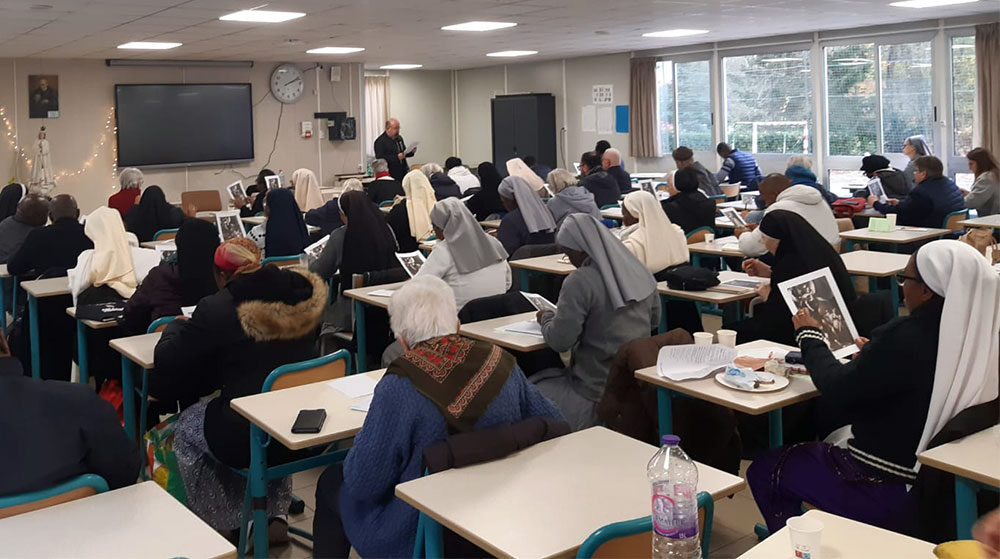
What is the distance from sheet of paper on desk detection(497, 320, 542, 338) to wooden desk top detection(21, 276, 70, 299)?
9.27 ft

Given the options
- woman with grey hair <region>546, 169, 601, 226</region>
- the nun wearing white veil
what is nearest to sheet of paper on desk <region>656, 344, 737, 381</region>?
the nun wearing white veil

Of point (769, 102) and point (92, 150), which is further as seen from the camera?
point (769, 102)

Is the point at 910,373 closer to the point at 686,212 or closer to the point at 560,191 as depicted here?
the point at 686,212

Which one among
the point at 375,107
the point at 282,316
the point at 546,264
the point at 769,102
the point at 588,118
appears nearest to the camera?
the point at 282,316

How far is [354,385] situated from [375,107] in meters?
14.0

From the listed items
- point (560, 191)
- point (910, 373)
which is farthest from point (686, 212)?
point (910, 373)

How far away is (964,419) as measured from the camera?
2682 mm

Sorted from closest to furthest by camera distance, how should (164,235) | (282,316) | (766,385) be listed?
(766,385), (282,316), (164,235)

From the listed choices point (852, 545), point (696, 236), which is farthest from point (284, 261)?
point (852, 545)

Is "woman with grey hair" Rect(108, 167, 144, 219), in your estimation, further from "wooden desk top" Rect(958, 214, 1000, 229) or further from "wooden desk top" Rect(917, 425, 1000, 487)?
"wooden desk top" Rect(917, 425, 1000, 487)

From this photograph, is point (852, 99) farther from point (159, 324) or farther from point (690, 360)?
point (159, 324)

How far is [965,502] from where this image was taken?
255 cm

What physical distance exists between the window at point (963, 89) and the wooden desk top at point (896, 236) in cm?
421

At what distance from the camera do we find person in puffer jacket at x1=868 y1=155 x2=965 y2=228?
25.3ft
